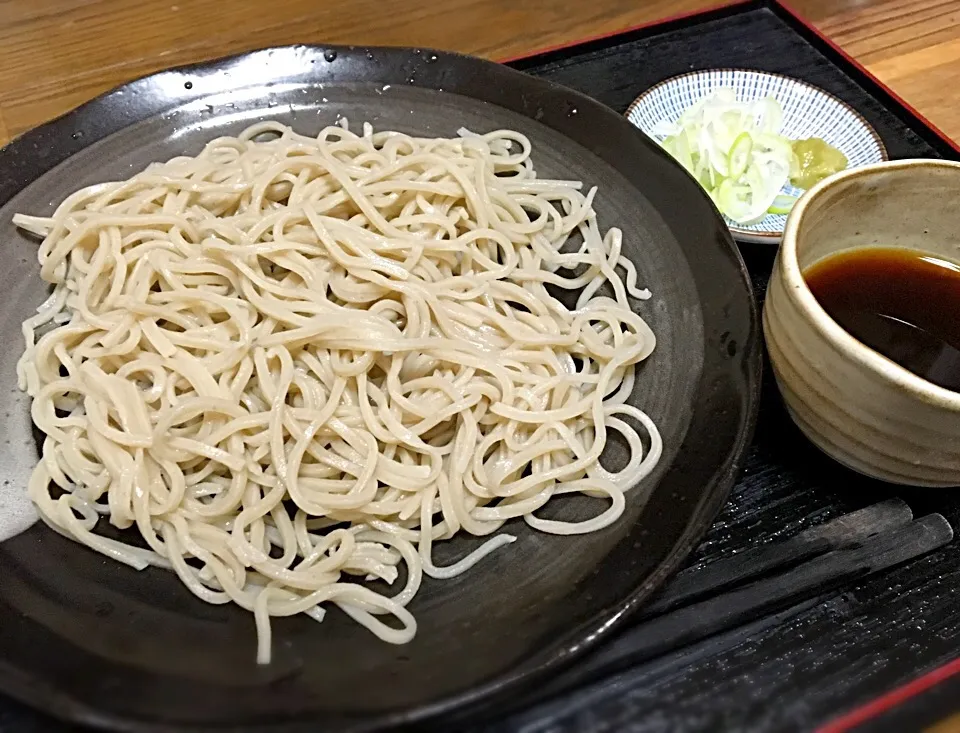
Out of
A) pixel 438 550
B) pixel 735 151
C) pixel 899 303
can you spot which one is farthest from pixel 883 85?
pixel 438 550

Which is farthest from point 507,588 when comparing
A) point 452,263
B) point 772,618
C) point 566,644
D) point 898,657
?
point 452,263

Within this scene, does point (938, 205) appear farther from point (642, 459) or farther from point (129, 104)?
point (129, 104)

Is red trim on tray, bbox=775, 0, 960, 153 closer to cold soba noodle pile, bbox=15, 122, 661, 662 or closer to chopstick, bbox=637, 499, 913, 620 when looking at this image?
cold soba noodle pile, bbox=15, 122, 661, 662

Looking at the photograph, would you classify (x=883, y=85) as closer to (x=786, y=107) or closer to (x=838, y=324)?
(x=786, y=107)

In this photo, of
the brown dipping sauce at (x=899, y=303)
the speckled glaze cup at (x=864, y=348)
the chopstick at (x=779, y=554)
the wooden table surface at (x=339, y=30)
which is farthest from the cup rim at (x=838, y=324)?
the wooden table surface at (x=339, y=30)


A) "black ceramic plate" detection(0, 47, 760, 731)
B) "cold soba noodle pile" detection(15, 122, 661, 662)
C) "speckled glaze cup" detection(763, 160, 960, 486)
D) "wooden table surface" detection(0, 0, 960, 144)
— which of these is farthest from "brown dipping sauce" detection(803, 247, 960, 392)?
"wooden table surface" detection(0, 0, 960, 144)

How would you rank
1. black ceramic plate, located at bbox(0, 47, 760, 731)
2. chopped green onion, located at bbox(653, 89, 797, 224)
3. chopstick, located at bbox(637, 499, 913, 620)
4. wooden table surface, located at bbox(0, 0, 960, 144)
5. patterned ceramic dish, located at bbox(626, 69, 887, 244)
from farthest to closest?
1. wooden table surface, located at bbox(0, 0, 960, 144)
2. patterned ceramic dish, located at bbox(626, 69, 887, 244)
3. chopped green onion, located at bbox(653, 89, 797, 224)
4. chopstick, located at bbox(637, 499, 913, 620)
5. black ceramic plate, located at bbox(0, 47, 760, 731)
